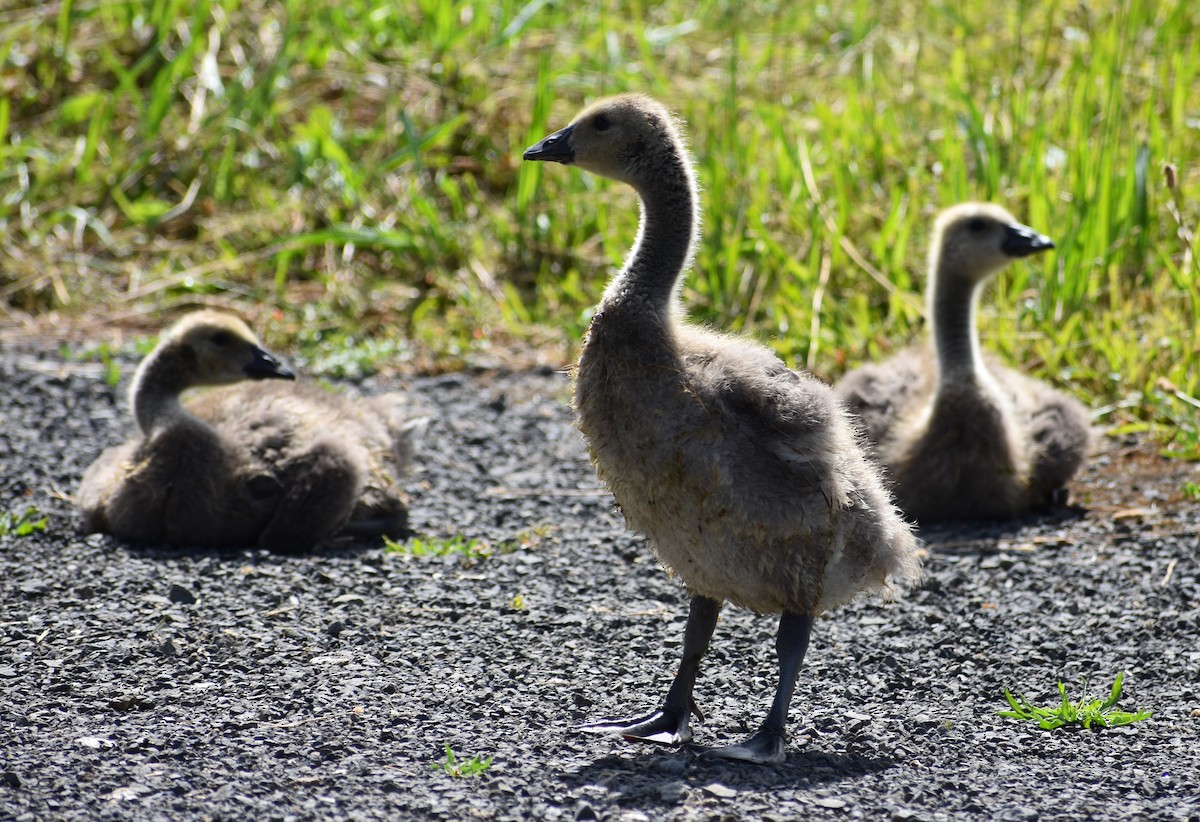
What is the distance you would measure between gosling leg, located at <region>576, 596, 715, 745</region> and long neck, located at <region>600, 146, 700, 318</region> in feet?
2.90

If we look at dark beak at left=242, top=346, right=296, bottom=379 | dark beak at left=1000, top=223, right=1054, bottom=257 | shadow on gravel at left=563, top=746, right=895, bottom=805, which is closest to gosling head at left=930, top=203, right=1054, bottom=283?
dark beak at left=1000, top=223, right=1054, bottom=257

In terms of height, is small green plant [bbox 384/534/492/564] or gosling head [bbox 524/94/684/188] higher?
gosling head [bbox 524/94/684/188]

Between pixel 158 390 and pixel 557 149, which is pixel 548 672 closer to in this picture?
pixel 557 149

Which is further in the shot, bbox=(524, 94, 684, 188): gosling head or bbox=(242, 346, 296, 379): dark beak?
bbox=(242, 346, 296, 379): dark beak

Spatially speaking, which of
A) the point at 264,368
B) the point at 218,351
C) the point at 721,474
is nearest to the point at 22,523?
the point at 218,351

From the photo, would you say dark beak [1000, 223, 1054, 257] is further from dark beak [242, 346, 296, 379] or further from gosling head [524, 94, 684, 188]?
dark beak [242, 346, 296, 379]

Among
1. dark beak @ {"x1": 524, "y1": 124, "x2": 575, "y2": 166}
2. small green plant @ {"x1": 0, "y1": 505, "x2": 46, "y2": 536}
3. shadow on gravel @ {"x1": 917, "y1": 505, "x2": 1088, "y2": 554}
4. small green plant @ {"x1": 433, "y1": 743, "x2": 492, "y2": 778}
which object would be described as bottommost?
small green plant @ {"x1": 0, "y1": 505, "x2": 46, "y2": 536}

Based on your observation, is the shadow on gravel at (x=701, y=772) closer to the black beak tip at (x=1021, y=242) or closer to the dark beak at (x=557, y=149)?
the dark beak at (x=557, y=149)

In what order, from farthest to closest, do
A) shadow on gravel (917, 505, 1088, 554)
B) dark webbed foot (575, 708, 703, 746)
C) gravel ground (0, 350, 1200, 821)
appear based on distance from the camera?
shadow on gravel (917, 505, 1088, 554) < dark webbed foot (575, 708, 703, 746) < gravel ground (0, 350, 1200, 821)

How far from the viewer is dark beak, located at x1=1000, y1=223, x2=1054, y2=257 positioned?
675 centimetres

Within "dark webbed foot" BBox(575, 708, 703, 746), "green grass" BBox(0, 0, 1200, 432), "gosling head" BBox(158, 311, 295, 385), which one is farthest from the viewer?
→ "green grass" BBox(0, 0, 1200, 432)

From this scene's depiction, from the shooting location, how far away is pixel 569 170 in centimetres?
1023

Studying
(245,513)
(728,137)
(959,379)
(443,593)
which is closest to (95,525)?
(245,513)

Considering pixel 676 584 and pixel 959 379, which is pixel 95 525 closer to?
pixel 676 584
